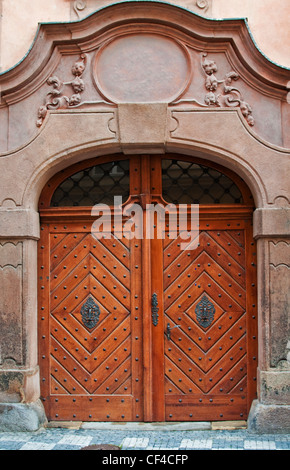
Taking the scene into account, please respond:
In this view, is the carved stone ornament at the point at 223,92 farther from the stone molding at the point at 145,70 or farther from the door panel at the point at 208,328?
the door panel at the point at 208,328

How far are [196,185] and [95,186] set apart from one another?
110cm

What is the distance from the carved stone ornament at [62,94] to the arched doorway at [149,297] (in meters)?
0.71

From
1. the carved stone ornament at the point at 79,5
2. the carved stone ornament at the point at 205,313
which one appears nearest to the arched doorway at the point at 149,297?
the carved stone ornament at the point at 205,313

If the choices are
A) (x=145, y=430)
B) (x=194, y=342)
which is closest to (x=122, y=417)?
(x=145, y=430)

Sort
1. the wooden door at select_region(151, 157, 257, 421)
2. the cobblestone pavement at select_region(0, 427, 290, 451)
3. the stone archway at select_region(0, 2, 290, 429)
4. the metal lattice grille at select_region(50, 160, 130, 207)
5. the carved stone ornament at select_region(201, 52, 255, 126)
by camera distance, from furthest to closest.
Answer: the metal lattice grille at select_region(50, 160, 130, 207)
the wooden door at select_region(151, 157, 257, 421)
the carved stone ornament at select_region(201, 52, 255, 126)
the stone archway at select_region(0, 2, 290, 429)
the cobblestone pavement at select_region(0, 427, 290, 451)

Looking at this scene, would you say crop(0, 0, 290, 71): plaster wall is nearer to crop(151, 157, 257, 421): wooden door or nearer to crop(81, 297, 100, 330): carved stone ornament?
crop(151, 157, 257, 421): wooden door

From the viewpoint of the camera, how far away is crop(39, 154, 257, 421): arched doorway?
20.8ft

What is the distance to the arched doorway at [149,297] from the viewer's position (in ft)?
20.8

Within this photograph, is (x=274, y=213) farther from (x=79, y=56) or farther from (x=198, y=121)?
(x=79, y=56)

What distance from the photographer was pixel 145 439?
585cm

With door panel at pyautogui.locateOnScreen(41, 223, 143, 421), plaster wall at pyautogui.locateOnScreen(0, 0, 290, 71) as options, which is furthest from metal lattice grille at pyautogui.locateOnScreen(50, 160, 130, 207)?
plaster wall at pyautogui.locateOnScreen(0, 0, 290, 71)

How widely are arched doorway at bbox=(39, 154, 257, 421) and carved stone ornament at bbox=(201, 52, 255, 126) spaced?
0.67m

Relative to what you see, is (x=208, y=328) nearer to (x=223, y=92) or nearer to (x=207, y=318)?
(x=207, y=318)

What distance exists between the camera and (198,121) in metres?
6.17
